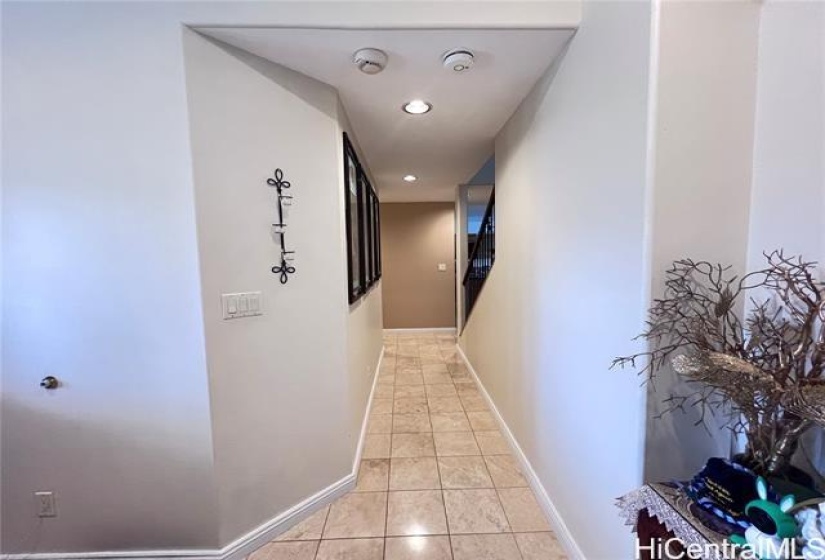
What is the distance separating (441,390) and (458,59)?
2909 millimetres

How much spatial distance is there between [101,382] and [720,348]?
2.27 metres

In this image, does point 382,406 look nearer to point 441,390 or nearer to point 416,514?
point 441,390

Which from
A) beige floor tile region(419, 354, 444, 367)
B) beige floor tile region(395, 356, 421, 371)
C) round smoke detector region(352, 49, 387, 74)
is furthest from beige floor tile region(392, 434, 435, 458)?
round smoke detector region(352, 49, 387, 74)

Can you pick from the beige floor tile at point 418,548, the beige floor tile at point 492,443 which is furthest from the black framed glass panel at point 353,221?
the beige floor tile at point 492,443

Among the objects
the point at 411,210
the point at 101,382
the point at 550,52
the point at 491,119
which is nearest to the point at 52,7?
the point at 101,382

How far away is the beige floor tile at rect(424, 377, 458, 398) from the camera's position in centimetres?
341

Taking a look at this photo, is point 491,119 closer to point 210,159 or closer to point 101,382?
point 210,159

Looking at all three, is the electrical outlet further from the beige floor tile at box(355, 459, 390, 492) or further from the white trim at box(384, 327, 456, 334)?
the white trim at box(384, 327, 456, 334)

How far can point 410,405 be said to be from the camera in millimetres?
3182

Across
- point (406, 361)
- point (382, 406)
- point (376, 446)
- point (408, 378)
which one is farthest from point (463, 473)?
point (406, 361)

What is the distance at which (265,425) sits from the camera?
1.67m

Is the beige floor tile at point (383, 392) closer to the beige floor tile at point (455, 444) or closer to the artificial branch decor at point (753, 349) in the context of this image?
the beige floor tile at point (455, 444)

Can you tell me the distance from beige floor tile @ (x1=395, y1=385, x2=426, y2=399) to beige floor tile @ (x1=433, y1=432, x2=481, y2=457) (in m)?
0.76

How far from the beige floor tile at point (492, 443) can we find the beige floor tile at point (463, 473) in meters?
0.13
